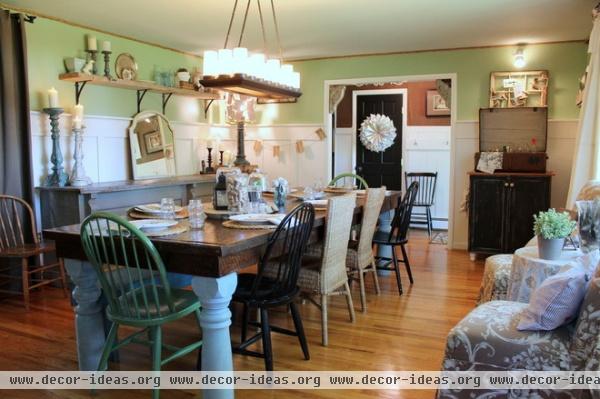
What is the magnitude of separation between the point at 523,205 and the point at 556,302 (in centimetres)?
335

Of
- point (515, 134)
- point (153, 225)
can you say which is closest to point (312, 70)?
point (515, 134)

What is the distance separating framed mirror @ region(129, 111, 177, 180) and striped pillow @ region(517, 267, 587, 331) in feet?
13.3

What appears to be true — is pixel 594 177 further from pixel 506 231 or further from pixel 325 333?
pixel 325 333

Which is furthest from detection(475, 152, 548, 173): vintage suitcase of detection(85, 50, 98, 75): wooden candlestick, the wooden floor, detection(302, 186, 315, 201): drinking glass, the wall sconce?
detection(85, 50, 98, 75): wooden candlestick

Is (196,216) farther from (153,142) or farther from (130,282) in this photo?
(153,142)

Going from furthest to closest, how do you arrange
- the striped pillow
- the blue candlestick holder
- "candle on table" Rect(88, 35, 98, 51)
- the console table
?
"candle on table" Rect(88, 35, 98, 51) → the blue candlestick holder → the console table → the striped pillow

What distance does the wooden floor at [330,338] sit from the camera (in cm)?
267

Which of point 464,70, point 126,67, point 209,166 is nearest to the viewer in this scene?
point 126,67

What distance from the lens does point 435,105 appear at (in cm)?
696

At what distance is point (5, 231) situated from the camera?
384 cm

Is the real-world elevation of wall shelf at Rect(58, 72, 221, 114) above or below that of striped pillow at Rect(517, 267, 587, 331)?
above

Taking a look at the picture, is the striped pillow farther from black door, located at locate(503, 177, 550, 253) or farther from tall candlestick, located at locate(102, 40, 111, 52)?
tall candlestick, located at locate(102, 40, 111, 52)

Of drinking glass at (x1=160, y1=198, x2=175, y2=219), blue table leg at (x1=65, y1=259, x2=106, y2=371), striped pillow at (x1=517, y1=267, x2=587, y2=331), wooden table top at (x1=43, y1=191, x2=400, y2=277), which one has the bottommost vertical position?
blue table leg at (x1=65, y1=259, x2=106, y2=371)

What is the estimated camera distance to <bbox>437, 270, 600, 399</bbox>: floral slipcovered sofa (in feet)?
5.67
